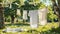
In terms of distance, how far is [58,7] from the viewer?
12898 millimetres

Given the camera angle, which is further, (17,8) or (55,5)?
(17,8)

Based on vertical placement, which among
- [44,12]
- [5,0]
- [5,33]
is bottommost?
[5,33]

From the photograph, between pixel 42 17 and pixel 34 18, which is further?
pixel 42 17

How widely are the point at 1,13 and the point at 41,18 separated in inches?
144

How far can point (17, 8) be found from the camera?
2980 centimetres

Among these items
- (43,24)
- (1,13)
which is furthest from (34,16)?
(1,13)

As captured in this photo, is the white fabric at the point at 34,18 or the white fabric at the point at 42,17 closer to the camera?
the white fabric at the point at 34,18

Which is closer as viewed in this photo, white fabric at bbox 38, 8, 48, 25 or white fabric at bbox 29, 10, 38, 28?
white fabric at bbox 29, 10, 38, 28

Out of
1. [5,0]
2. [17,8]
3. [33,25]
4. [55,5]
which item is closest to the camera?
[55,5]

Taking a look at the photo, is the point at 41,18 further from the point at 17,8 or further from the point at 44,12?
the point at 17,8

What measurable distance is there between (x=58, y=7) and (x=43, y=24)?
4.31 meters

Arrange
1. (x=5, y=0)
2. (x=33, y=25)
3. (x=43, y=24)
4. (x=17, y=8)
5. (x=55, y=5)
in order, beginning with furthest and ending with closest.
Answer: (x=17, y=8), (x=5, y=0), (x=43, y=24), (x=33, y=25), (x=55, y=5)

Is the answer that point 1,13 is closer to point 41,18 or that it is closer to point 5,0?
point 5,0

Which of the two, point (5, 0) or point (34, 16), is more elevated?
point (5, 0)
